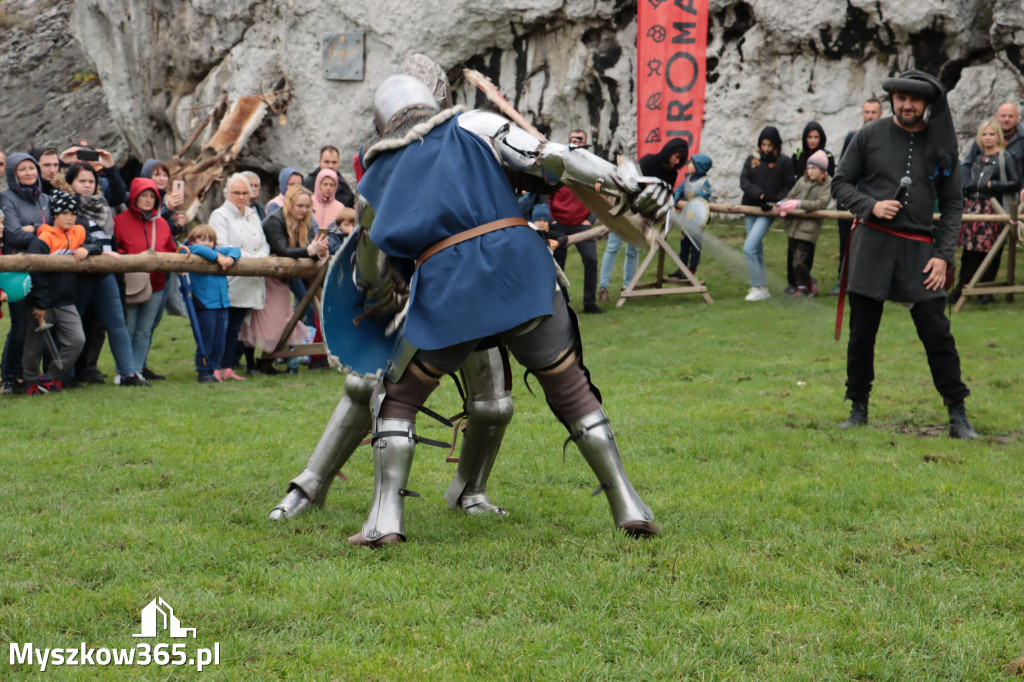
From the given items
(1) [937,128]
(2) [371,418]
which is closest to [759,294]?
(1) [937,128]

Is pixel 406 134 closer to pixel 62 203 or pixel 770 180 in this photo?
pixel 62 203

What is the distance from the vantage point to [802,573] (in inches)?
133

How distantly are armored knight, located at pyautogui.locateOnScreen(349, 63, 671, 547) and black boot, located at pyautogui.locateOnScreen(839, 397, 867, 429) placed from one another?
267 centimetres

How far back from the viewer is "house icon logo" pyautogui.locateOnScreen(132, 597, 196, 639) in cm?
289

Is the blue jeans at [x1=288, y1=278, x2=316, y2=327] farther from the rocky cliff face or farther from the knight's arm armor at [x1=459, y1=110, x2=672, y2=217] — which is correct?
the rocky cliff face

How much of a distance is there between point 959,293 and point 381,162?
373 inches

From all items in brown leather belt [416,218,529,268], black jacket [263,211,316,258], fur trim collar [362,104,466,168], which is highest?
fur trim collar [362,104,466,168]

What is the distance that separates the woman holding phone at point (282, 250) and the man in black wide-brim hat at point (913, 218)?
487cm

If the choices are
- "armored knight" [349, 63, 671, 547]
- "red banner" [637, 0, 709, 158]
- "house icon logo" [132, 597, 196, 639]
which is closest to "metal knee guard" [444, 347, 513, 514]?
"armored knight" [349, 63, 671, 547]

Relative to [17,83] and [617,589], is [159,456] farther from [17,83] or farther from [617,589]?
[17,83]

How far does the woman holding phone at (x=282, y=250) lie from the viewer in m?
8.78

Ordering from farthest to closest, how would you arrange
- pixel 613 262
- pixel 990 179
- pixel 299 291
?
1. pixel 613 262
2. pixel 990 179
3. pixel 299 291

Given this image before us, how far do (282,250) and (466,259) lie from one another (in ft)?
18.4

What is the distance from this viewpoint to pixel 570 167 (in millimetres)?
3508
